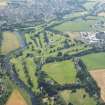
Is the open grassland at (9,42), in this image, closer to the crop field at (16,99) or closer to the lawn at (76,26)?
the lawn at (76,26)

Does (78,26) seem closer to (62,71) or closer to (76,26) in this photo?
(76,26)

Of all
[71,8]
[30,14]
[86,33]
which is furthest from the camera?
[71,8]

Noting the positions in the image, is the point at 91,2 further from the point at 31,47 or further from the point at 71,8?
the point at 31,47

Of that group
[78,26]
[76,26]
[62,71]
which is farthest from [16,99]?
[78,26]

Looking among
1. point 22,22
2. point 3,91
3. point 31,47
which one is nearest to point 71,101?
point 3,91

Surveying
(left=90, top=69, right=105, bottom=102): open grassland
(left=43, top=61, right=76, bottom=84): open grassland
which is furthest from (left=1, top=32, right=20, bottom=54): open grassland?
(left=90, top=69, right=105, bottom=102): open grassland

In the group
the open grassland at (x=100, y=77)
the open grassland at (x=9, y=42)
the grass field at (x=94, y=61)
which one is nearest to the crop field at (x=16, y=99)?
the open grassland at (x=100, y=77)
